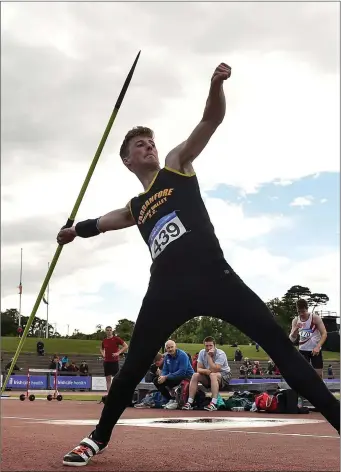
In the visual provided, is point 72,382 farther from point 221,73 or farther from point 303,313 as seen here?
point 221,73

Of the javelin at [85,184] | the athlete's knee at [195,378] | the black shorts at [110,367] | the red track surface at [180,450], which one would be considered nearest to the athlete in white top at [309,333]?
the athlete's knee at [195,378]

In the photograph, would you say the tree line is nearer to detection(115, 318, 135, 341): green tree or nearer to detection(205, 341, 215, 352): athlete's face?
detection(115, 318, 135, 341): green tree

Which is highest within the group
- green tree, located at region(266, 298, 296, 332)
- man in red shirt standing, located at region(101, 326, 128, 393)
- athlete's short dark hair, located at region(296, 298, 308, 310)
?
green tree, located at region(266, 298, 296, 332)

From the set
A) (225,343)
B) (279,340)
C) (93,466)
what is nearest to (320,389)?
(279,340)

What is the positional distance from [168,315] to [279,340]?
0.66 meters

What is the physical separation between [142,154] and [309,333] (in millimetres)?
7158

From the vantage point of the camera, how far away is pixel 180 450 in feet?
16.2

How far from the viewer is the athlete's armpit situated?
456 cm

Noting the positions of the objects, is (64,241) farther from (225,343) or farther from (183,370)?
(225,343)

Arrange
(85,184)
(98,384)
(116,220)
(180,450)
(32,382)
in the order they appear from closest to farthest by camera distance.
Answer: (116,220) < (180,450) < (85,184) < (32,382) < (98,384)

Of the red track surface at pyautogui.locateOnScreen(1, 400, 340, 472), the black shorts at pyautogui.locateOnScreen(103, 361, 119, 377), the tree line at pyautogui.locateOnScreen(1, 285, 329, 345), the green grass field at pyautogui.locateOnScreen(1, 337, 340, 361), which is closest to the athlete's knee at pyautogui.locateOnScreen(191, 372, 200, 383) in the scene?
the black shorts at pyautogui.locateOnScreen(103, 361, 119, 377)

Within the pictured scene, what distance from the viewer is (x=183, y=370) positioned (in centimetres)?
1189

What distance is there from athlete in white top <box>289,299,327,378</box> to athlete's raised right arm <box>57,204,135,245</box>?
6565mm

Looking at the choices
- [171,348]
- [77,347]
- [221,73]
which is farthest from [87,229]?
[77,347]
